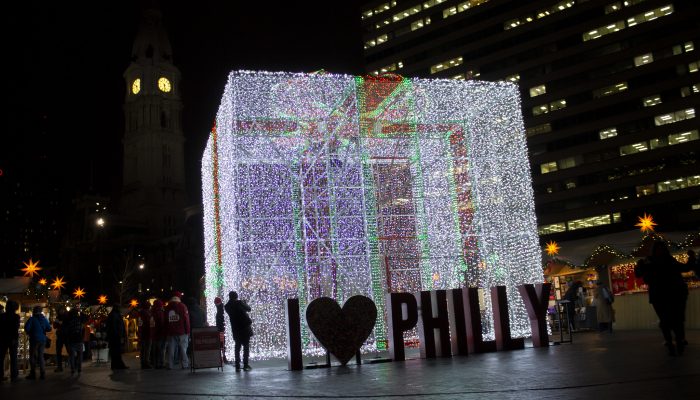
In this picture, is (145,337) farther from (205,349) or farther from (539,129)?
(539,129)

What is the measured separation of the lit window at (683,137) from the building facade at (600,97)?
128 mm

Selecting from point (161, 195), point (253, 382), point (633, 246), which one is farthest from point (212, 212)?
point (161, 195)

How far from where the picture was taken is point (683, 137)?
196ft

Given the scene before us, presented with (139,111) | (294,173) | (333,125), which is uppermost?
(139,111)

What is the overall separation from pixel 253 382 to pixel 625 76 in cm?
5964

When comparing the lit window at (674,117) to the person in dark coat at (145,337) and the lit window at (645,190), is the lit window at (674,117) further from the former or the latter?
the person in dark coat at (145,337)

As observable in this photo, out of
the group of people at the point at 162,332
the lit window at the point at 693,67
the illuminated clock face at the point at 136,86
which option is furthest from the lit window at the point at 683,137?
the illuminated clock face at the point at 136,86

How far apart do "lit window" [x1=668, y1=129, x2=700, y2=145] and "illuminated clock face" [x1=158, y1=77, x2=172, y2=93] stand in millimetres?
62248

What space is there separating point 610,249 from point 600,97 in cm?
4446

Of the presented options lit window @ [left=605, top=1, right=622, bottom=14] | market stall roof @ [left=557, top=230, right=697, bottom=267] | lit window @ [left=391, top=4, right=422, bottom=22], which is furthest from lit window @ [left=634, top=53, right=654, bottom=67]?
market stall roof @ [left=557, top=230, right=697, bottom=267]

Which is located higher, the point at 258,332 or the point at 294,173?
the point at 294,173

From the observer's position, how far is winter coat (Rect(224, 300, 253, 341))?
1233 centimetres

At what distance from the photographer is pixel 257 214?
15148 millimetres

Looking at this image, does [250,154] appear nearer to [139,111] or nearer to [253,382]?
[253,382]
